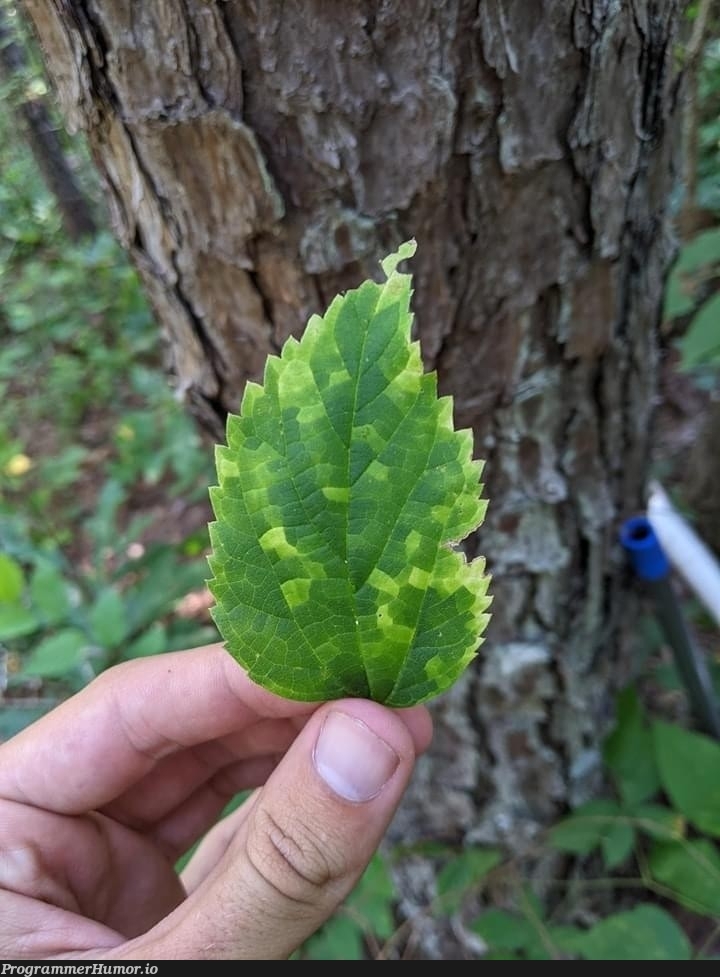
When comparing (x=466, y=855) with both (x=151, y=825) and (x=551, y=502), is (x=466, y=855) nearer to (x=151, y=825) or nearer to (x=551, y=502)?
(x=151, y=825)

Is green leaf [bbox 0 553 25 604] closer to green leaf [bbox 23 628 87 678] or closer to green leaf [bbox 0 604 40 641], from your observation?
green leaf [bbox 0 604 40 641]

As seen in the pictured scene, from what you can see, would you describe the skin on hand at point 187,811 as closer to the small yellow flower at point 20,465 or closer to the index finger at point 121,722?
the index finger at point 121,722

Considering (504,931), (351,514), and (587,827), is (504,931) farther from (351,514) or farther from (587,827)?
(351,514)

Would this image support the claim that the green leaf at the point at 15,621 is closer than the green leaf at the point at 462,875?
No

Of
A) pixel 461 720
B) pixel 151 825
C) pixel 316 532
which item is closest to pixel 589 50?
pixel 316 532

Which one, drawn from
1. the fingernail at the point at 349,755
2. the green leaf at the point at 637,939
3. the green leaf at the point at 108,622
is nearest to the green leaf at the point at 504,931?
the green leaf at the point at 637,939

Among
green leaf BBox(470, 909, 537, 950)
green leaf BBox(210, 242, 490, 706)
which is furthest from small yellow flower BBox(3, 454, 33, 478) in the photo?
green leaf BBox(210, 242, 490, 706)

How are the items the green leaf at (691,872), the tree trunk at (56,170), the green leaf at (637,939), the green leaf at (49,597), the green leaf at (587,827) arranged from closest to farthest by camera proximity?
the green leaf at (637,939), the green leaf at (691,872), the green leaf at (587,827), the green leaf at (49,597), the tree trunk at (56,170)
